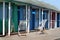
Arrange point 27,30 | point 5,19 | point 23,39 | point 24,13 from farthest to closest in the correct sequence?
1. point 24,13
2. point 27,30
3. point 5,19
4. point 23,39

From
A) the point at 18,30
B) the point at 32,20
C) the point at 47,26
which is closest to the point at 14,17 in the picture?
the point at 18,30

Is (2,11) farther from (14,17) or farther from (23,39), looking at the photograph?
(23,39)

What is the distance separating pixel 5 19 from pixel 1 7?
3.45 ft

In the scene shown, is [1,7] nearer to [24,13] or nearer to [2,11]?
[2,11]

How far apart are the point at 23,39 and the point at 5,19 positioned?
3059 millimetres

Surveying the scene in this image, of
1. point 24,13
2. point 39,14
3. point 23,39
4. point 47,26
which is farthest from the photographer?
point 47,26

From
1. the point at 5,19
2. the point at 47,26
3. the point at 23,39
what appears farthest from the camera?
the point at 47,26

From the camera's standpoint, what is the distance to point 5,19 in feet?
43.7

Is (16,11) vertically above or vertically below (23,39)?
above

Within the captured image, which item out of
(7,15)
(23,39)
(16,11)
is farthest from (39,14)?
(23,39)

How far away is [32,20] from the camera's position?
1744 centimetres

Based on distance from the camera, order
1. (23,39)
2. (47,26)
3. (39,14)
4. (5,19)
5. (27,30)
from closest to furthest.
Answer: (23,39)
(5,19)
(27,30)
(39,14)
(47,26)

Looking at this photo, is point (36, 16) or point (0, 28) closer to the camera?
point (0, 28)

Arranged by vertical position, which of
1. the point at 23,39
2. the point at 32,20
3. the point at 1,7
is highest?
the point at 1,7
